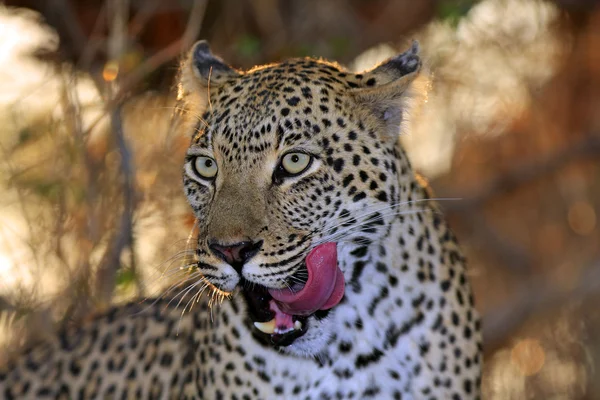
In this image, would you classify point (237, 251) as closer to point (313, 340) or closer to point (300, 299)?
point (300, 299)

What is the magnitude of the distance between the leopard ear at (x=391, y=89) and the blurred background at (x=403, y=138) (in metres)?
2.29

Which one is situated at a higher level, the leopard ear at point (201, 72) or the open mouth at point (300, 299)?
the leopard ear at point (201, 72)

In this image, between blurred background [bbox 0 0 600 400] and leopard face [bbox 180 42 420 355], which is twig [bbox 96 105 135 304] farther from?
leopard face [bbox 180 42 420 355]

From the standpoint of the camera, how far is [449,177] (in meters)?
10.8

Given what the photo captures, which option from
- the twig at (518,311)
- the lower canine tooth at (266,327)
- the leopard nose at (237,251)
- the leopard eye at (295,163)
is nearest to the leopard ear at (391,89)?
the leopard eye at (295,163)

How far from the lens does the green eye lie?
16.5 feet

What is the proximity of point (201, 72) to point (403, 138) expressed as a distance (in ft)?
13.9

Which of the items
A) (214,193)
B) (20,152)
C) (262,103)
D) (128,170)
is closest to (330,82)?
(262,103)

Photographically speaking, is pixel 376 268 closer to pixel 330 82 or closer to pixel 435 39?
pixel 330 82

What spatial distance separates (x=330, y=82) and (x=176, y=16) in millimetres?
5749

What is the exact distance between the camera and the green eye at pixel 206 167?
5020mm

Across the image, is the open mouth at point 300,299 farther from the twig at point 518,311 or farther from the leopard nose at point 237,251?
the twig at point 518,311

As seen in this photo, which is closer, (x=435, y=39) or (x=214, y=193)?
(x=214, y=193)

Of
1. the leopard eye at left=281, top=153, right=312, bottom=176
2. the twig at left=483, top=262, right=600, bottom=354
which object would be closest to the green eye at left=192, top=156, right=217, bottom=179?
the leopard eye at left=281, top=153, right=312, bottom=176
